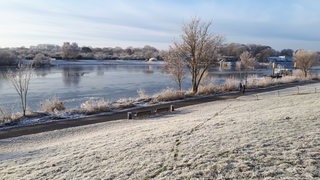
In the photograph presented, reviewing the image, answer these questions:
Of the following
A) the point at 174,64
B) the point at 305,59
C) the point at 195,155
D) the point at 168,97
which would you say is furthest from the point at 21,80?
the point at 305,59

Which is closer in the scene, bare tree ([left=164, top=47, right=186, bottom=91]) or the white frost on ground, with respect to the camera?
the white frost on ground

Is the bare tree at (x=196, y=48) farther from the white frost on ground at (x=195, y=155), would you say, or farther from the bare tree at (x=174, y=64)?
the white frost on ground at (x=195, y=155)

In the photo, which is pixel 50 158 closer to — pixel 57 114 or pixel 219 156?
pixel 219 156

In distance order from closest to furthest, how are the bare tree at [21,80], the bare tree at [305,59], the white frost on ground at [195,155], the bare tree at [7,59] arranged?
the white frost on ground at [195,155]
the bare tree at [21,80]
the bare tree at [305,59]
the bare tree at [7,59]

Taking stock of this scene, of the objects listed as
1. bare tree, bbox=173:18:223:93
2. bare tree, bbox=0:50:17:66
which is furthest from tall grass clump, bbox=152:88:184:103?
bare tree, bbox=0:50:17:66

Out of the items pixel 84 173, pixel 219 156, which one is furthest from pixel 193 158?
pixel 84 173

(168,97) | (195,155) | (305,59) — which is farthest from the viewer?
(305,59)

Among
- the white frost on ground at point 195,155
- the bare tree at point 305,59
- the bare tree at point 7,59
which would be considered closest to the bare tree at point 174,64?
Result: the white frost on ground at point 195,155

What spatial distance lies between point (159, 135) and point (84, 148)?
250 centimetres

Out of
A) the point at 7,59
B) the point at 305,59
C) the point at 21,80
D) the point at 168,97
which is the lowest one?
the point at 168,97

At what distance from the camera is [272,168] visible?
693 centimetres

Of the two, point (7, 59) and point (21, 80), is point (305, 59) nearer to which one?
point (21, 80)

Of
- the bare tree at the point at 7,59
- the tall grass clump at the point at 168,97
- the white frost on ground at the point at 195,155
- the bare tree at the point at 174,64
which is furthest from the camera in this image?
the bare tree at the point at 7,59

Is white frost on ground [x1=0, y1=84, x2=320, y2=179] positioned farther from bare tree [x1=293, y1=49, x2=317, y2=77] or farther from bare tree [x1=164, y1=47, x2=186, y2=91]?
bare tree [x1=293, y1=49, x2=317, y2=77]
